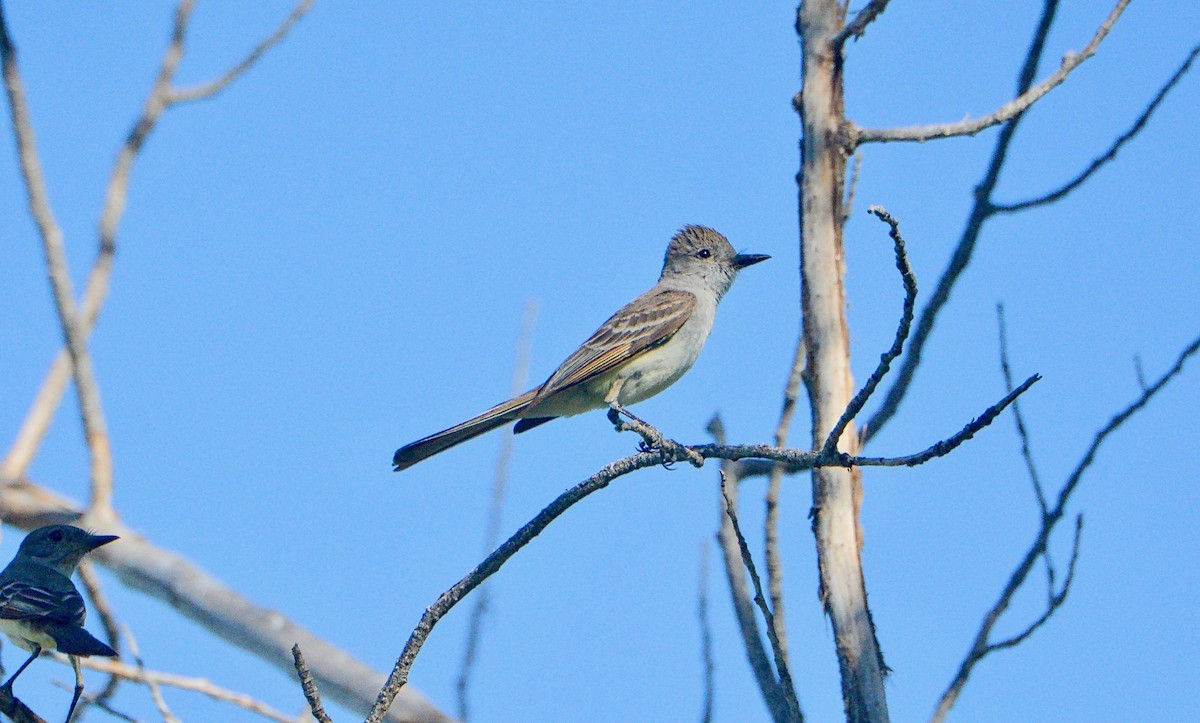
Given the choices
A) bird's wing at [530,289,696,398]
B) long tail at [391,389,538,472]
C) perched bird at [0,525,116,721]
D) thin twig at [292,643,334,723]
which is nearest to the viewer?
thin twig at [292,643,334,723]

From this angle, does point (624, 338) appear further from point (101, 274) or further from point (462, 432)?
point (101, 274)

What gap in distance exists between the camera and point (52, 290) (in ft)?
29.8

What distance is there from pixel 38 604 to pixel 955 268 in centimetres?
485

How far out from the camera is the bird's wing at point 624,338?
7.75 meters

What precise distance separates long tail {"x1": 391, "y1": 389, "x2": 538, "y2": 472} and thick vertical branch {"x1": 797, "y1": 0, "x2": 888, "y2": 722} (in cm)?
214

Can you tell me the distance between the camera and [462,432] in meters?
7.28

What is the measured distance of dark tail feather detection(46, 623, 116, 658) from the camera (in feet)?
16.8

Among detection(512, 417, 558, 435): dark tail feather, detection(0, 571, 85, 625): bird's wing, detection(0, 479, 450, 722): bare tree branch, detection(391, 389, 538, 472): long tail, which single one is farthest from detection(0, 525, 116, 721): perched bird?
detection(512, 417, 558, 435): dark tail feather

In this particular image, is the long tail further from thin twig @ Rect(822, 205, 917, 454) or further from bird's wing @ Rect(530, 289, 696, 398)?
thin twig @ Rect(822, 205, 917, 454)

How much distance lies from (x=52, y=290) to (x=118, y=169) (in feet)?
5.89

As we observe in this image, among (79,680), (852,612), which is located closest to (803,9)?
(852,612)

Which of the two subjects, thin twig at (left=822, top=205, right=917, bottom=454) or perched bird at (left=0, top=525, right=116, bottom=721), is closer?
thin twig at (left=822, top=205, right=917, bottom=454)

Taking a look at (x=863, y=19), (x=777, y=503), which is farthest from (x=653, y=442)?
(x=863, y=19)

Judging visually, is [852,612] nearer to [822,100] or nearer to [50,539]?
[822,100]
